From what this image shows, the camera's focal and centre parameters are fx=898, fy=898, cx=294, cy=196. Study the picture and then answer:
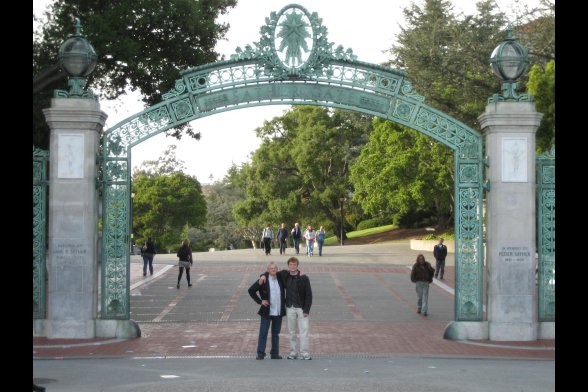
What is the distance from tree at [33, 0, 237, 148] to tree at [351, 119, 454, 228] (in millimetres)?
21552

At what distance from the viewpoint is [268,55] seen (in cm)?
1586

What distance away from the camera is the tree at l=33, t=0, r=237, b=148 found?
918 inches

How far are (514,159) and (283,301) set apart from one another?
476cm

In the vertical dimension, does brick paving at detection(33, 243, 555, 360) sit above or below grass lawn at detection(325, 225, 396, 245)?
below

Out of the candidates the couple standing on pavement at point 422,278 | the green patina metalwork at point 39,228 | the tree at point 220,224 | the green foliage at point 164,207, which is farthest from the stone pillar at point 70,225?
the tree at point 220,224

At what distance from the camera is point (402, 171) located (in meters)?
45.7

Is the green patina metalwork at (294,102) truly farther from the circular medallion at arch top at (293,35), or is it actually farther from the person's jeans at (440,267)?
the person's jeans at (440,267)

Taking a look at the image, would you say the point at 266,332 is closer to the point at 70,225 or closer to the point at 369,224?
the point at 70,225

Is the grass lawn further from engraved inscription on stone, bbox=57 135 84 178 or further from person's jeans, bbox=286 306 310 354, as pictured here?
person's jeans, bbox=286 306 310 354

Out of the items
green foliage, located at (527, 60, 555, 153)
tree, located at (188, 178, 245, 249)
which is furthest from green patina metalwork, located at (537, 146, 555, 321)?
tree, located at (188, 178, 245, 249)
